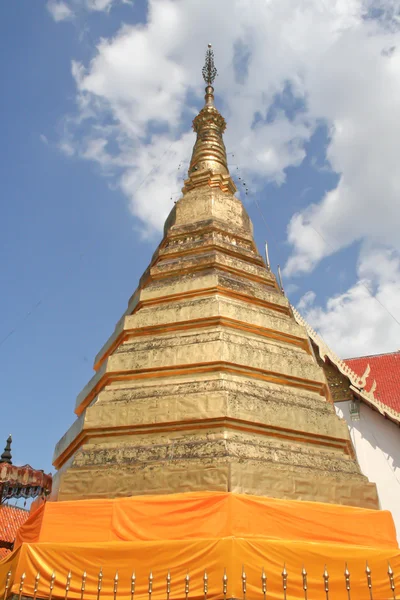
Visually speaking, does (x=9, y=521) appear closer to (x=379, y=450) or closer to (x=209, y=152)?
(x=379, y=450)

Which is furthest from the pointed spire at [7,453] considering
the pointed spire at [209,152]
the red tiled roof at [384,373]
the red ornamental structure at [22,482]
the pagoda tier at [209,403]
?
the red tiled roof at [384,373]

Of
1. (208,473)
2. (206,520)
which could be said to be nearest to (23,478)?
(208,473)

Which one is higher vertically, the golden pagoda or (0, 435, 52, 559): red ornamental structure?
(0, 435, 52, 559): red ornamental structure

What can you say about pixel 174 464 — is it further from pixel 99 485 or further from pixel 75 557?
pixel 75 557

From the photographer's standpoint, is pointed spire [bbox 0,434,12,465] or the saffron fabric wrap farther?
pointed spire [bbox 0,434,12,465]

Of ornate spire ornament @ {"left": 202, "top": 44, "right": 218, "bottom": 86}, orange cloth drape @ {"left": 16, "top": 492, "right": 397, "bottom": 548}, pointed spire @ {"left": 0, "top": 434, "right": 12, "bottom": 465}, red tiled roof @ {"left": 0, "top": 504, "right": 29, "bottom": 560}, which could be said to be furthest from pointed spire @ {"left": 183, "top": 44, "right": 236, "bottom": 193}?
red tiled roof @ {"left": 0, "top": 504, "right": 29, "bottom": 560}

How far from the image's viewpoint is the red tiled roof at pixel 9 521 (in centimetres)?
1376

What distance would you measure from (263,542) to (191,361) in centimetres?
223

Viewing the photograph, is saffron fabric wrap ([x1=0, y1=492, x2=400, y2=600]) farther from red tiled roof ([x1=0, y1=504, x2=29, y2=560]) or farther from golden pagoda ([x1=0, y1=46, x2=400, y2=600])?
red tiled roof ([x1=0, y1=504, x2=29, y2=560])

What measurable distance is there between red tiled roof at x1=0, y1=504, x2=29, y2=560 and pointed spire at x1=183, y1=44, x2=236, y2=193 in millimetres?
9659

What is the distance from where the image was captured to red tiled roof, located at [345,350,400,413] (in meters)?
11.6

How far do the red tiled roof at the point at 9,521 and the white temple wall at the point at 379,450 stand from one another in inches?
339

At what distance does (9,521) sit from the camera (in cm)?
1461

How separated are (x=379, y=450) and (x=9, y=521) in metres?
10.0
